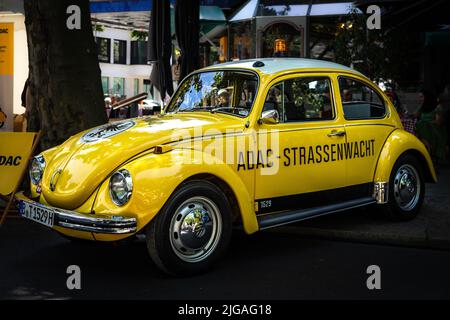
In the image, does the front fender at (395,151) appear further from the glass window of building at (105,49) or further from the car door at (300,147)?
the glass window of building at (105,49)

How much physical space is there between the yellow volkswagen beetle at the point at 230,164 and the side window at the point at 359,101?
0.02m

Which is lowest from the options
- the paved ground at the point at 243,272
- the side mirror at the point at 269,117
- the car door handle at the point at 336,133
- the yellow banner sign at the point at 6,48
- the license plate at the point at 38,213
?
the paved ground at the point at 243,272

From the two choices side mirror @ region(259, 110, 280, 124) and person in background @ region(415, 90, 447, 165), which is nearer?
side mirror @ region(259, 110, 280, 124)

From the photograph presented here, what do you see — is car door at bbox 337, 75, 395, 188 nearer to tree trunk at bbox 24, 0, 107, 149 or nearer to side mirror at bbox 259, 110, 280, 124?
side mirror at bbox 259, 110, 280, 124

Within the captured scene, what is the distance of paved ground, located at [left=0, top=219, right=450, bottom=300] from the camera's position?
459 centimetres

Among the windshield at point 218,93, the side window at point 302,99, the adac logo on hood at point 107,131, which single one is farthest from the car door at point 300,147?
the adac logo on hood at point 107,131

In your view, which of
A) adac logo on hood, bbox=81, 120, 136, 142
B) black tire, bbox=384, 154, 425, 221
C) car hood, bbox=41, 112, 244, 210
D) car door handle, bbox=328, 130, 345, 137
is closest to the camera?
car hood, bbox=41, 112, 244, 210

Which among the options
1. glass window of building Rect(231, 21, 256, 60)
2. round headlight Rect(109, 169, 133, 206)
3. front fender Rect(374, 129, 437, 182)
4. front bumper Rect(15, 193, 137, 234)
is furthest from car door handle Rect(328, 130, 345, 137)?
glass window of building Rect(231, 21, 256, 60)

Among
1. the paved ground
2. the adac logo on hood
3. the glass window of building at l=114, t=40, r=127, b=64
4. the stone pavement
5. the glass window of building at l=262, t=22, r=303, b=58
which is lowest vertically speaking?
the paved ground

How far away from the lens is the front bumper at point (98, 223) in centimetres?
457

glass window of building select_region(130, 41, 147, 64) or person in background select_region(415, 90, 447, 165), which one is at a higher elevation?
glass window of building select_region(130, 41, 147, 64)

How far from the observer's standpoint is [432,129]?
11.0 metres

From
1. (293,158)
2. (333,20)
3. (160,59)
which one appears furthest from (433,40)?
(293,158)

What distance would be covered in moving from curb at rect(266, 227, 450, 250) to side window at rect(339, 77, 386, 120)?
4.14 ft
